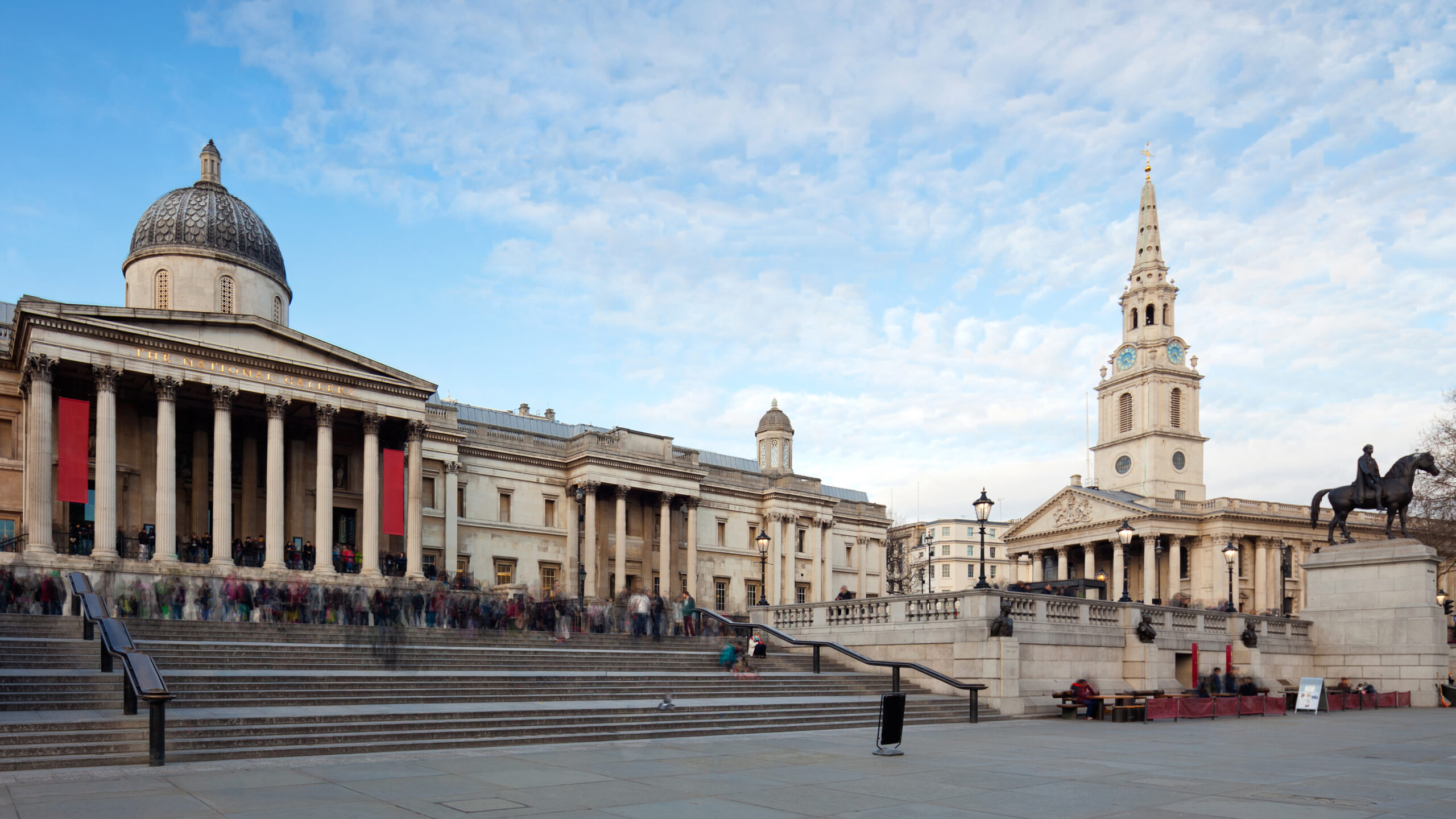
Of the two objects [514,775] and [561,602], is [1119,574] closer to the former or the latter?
[561,602]

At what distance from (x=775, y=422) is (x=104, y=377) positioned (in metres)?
41.3

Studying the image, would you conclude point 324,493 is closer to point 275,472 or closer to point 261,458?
point 275,472

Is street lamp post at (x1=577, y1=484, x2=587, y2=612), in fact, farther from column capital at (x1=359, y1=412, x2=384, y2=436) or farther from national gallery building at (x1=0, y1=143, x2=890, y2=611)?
column capital at (x1=359, y1=412, x2=384, y2=436)

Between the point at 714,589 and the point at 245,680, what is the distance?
157 feet

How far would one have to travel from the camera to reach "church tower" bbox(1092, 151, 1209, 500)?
94.9 metres

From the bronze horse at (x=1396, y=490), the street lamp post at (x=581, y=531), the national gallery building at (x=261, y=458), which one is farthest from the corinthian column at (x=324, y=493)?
the bronze horse at (x=1396, y=490)

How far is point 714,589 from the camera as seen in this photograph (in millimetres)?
64562

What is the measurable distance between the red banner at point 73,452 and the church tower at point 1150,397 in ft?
265

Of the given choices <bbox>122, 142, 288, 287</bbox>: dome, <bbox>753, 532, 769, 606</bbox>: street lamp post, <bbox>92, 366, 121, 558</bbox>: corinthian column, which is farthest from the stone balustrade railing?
<bbox>122, 142, 288, 287</bbox>: dome

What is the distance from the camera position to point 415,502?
44562mm

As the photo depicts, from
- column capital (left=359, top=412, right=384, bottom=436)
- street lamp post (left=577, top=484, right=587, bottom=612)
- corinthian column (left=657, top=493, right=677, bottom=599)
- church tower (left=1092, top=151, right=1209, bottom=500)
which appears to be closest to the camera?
column capital (left=359, top=412, right=384, bottom=436)

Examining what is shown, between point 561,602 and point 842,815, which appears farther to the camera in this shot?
point 561,602

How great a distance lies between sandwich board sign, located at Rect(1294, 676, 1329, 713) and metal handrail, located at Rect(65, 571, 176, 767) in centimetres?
2535

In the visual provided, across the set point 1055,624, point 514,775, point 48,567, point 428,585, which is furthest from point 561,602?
point 514,775
